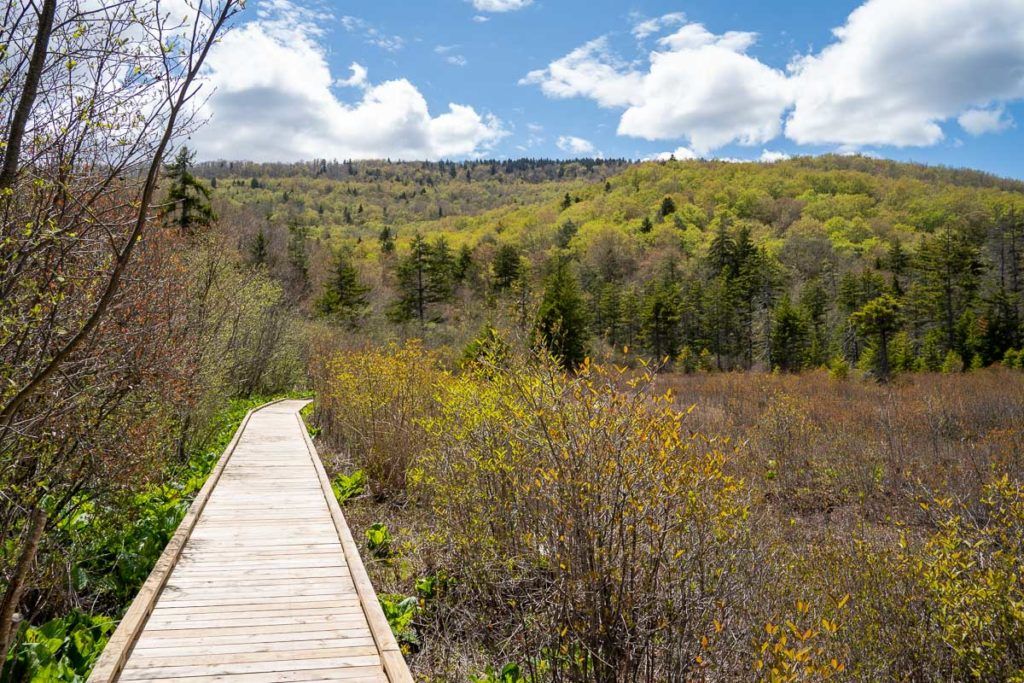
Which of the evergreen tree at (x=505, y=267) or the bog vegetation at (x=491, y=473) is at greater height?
the evergreen tree at (x=505, y=267)

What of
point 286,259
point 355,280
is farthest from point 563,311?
point 286,259

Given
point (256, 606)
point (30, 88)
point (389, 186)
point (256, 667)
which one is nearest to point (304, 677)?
point (256, 667)

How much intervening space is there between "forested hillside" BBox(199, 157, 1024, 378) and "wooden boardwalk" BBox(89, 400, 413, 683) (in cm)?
289

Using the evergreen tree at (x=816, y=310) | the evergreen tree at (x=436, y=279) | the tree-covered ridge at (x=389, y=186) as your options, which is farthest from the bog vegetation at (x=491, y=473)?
the tree-covered ridge at (x=389, y=186)

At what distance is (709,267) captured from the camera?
55.1m

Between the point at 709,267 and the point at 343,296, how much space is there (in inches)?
1306

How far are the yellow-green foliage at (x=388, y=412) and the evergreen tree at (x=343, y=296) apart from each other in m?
27.3

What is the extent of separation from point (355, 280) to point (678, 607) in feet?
125

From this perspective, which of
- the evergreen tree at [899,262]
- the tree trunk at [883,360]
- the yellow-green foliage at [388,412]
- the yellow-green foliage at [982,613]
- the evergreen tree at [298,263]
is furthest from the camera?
the evergreen tree at [899,262]

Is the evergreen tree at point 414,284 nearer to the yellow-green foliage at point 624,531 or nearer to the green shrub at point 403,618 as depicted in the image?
the green shrub at point 403,618

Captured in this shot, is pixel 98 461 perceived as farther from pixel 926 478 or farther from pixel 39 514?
pixel 926 478

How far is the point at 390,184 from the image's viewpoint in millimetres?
147625

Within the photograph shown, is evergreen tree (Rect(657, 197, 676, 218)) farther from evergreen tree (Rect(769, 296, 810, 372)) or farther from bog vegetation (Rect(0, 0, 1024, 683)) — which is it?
bog vegetation (Rect(0, 0, 1024, 683))

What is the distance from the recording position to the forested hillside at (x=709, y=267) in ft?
104
